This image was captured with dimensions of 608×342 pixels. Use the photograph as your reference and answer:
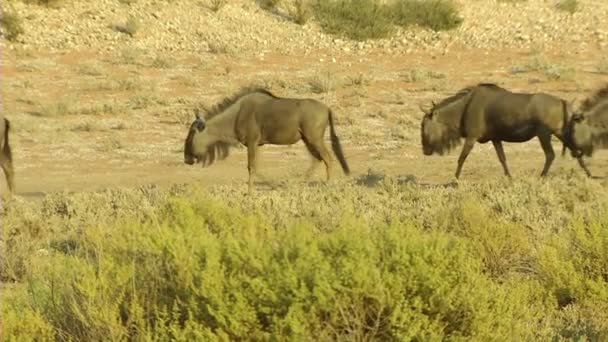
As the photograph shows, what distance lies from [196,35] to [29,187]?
15.9m

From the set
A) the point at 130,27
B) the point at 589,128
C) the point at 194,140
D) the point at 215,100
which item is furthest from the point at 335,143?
the point at 130,27

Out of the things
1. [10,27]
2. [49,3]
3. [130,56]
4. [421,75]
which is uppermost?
[49,3]

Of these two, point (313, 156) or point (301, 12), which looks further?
point (301, 12)

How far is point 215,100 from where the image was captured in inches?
974

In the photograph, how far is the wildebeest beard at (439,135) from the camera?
14945 mm

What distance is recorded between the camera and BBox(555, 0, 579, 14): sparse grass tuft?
1407 inches

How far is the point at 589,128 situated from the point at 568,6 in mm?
22305

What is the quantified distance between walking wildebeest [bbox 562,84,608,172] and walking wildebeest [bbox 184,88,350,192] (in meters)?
3.09

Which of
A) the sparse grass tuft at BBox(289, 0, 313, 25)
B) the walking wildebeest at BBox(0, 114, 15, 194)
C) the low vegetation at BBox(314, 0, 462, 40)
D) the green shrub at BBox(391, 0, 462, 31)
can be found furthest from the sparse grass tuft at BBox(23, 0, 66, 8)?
the walking wildebeest at BBox(0, 114, 15, 194)

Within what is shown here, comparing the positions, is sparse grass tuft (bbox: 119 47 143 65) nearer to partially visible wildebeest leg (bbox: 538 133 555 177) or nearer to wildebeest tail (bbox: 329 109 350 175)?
wildebeest tail (bbox: 329 109 350 175)

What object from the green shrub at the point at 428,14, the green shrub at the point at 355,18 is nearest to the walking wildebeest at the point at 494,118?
the green shrub at the point at 355,18

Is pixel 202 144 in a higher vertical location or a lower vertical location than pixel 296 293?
higher

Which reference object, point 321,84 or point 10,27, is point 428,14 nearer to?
point 321,84

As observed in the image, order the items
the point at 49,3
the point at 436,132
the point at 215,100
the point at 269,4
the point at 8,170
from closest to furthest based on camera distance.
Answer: the point at 8,170, the point at 436,132, the point at 215,100, the point at 49,3, the point at 269,4
